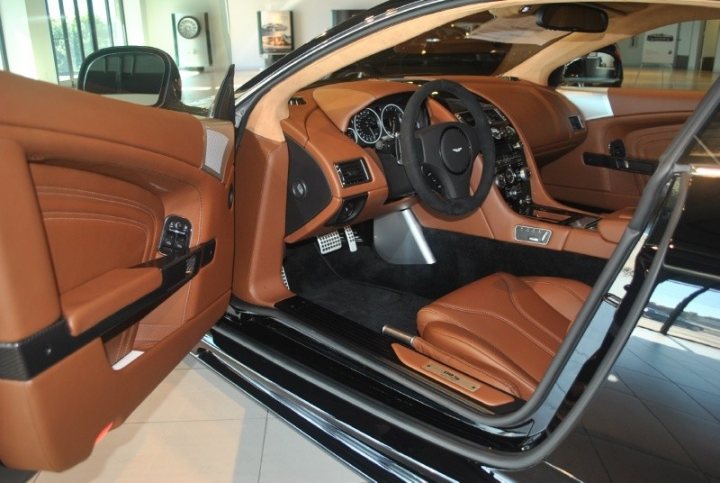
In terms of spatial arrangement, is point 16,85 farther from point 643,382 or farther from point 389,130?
point 389,130

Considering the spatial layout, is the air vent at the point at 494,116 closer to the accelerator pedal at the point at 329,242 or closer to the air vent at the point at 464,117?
the air vent at the point at 464,117

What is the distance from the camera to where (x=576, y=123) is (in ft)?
8.71

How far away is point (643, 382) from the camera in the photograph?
0.82m

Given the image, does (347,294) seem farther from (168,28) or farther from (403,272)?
(168,28)

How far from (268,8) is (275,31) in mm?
428

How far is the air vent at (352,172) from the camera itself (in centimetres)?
165

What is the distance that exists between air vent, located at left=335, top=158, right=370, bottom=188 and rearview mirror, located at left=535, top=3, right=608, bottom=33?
659mm

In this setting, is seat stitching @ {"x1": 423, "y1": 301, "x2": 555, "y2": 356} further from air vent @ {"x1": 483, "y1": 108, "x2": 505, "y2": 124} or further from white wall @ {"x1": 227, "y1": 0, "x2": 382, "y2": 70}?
white wall @ {"x1": 227, "y1": 0, "x2": 382, "y2": 70}

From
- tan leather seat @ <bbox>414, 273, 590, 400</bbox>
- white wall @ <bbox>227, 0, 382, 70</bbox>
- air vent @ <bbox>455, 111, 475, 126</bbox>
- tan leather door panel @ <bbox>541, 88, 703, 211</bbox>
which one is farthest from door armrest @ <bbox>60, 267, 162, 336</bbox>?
white wall @ <bbox>227, 0, 382, 70</bbox>

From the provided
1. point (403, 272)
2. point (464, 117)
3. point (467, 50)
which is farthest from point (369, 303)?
point (467, 50)

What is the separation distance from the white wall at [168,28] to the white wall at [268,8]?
28.2 ft

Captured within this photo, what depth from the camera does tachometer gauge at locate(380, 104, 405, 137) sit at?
185 cm

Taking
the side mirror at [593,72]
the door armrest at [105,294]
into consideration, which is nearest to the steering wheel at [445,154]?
the door armrest at [105,294]

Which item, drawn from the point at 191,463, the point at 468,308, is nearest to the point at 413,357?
the point at 468,308
